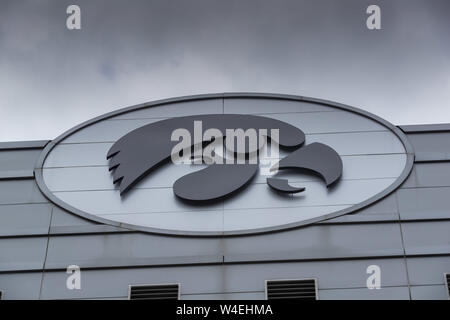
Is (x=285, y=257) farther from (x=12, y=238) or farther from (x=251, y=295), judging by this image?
(x=12, y=238)

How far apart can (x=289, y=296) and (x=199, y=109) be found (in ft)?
19.8

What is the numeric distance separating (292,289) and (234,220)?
221cm

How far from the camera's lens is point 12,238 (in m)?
17.5

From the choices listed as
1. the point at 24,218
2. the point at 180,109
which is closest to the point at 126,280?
the point at 24,218

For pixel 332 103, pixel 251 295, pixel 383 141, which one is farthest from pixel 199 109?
pixel 251 295

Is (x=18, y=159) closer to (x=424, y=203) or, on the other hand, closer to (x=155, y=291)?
(x=155, y=291)

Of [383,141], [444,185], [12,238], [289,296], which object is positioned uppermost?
[383,141]

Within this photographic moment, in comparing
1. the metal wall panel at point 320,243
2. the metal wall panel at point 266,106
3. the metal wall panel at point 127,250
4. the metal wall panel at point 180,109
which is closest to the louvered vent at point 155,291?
the metal wall panel at point 127,250

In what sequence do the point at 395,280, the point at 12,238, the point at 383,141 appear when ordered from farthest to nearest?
the point at 383,141 < the point at 12,238 < the point at 395,280

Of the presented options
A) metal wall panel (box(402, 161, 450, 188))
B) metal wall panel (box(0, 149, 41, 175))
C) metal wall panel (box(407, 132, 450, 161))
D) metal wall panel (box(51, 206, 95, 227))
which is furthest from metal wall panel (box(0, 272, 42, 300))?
metal wall panel (box(407, 132, 450, 161))

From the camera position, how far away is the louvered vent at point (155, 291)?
53.5ft

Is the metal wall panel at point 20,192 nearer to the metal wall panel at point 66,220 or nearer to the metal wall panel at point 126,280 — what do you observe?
the metal wall panel at point 66,220

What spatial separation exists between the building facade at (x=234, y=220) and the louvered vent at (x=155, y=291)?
0.04 metres

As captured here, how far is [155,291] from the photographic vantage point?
1639cm
